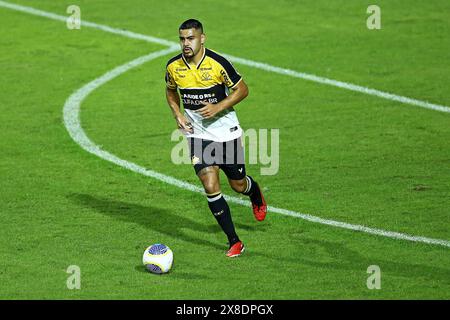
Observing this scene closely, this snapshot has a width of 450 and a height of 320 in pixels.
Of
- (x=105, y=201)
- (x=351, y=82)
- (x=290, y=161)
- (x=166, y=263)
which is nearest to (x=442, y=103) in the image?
(x=351, y=82)

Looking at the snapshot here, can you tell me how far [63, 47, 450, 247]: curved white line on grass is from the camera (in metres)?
12.9

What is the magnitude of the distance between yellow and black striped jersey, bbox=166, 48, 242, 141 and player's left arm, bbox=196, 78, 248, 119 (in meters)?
0.07

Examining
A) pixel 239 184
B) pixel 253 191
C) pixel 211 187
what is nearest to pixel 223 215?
pixel 211 187

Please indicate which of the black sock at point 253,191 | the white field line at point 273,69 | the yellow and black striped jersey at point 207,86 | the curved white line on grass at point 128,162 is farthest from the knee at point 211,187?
the white field line at point 273,69

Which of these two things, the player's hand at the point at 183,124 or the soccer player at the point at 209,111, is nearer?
the soccer player at the point at 209,111

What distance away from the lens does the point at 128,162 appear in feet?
51.9

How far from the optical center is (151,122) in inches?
690

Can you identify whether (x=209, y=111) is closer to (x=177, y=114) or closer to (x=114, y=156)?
(x=177, y=114)

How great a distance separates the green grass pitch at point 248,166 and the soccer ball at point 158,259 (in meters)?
0.14

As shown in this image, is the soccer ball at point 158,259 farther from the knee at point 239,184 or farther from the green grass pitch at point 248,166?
the knee at point 239,184

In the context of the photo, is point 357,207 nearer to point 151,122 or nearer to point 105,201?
point 105,201

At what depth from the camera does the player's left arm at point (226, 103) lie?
12203mm

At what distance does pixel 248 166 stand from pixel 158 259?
168 inches

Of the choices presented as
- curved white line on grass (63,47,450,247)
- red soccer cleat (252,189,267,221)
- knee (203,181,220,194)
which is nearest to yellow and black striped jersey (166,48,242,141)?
knee (203,181,220,194)
